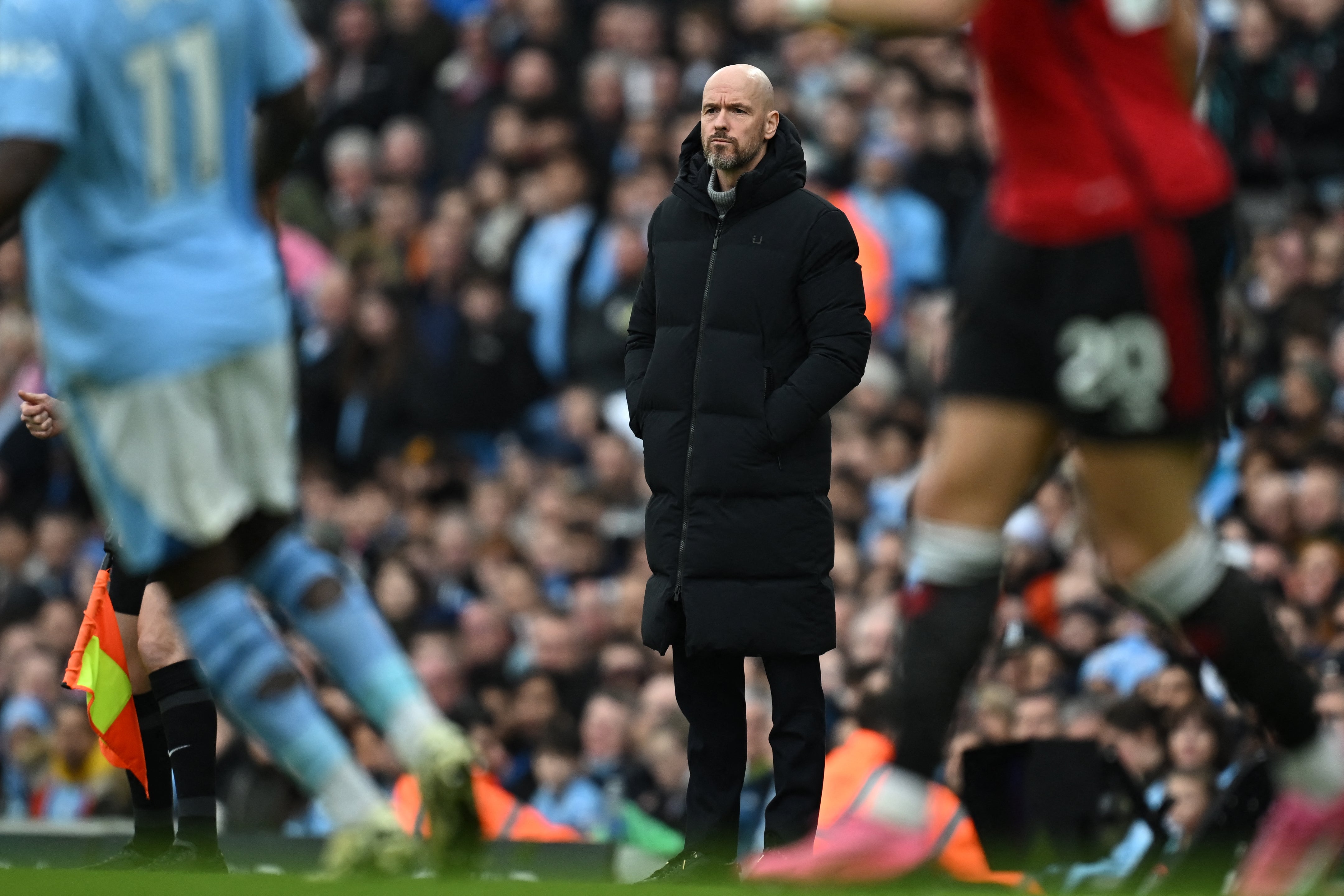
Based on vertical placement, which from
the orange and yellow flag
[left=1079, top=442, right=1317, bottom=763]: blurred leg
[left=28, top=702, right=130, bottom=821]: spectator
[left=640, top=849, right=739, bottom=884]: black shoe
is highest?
[left=1079, top=442, right=1317, bottom=763]: blurred leg

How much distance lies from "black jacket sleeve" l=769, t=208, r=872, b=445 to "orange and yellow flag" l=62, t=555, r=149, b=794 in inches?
75.6

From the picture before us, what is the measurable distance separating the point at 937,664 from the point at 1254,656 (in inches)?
26.6

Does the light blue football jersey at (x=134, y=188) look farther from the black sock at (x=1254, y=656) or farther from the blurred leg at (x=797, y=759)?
→ the black sock at (x=1254, y=656)

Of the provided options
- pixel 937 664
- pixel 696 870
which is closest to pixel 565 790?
pixel 696 870

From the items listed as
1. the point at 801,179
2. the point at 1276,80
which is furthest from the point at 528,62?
the point at 801,179

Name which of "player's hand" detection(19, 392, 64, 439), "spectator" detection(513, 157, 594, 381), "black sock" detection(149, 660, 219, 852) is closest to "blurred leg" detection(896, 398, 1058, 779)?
"black sock" detection(149, 660, 219, 852)

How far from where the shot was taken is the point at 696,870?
5.38 meters

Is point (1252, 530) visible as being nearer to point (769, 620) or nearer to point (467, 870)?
point (769, 620)

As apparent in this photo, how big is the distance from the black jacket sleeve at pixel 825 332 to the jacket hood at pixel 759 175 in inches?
6.2

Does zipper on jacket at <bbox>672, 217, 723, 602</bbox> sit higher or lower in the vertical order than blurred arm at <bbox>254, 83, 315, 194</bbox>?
lower

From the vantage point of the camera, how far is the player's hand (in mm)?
5395

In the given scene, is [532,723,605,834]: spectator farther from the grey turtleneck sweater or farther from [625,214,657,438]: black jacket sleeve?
the grey turtleneck sweater

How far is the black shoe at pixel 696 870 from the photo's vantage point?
5266 millimetres

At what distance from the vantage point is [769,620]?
557 centimetres
